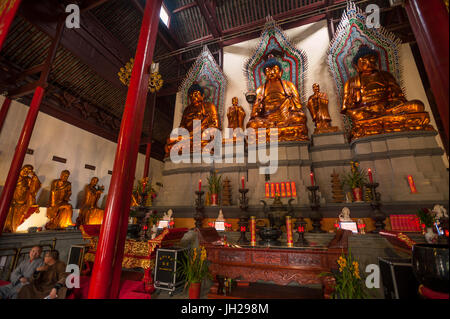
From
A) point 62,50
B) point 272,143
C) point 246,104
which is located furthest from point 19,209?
point 246,104

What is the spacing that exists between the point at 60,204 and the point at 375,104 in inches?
371

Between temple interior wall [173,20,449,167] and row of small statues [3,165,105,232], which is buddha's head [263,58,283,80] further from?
row of small statues [3,165,105,232]

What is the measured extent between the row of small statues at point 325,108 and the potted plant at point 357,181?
93cm

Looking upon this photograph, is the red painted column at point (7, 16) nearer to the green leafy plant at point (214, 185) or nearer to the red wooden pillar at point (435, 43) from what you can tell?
the green leafy plant at point (214, 185)

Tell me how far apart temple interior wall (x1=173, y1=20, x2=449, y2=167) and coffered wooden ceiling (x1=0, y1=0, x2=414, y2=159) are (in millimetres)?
391

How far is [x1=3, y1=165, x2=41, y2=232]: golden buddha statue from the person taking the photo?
4.91 meters

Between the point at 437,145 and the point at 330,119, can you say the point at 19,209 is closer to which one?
the point at 330,119

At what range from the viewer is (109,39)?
750 cm

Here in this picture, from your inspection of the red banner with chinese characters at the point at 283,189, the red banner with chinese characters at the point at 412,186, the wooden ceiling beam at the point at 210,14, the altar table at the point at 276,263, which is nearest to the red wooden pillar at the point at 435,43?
the altar table at the point at 276,263

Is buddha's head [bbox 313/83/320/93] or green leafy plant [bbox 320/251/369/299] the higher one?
buddha's head [bbox 313/83/320/93]

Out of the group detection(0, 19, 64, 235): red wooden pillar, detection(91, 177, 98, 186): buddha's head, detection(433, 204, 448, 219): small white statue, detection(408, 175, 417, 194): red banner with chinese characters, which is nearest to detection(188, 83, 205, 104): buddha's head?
detection(0, 19, 64, 235): red wooden pillar

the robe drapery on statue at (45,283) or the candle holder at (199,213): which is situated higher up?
the candle holder at (199,213)

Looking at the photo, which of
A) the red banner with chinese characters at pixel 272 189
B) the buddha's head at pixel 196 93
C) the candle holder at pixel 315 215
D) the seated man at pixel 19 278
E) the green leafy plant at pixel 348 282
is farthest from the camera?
A: the buddha's head at pixel 196 93

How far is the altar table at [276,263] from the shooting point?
215cm
